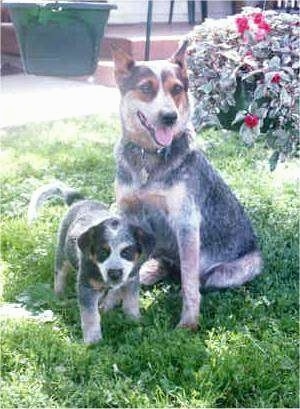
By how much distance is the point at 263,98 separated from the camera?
3979 millimetres

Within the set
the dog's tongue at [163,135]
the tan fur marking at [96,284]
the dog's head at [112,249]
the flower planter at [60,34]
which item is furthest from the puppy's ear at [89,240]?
the flower planter at [60,34]

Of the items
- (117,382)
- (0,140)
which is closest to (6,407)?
(117,382)

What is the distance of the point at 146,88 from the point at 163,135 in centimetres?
22

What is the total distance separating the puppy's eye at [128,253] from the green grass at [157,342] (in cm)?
35

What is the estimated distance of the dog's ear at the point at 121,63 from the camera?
3328 millimetres

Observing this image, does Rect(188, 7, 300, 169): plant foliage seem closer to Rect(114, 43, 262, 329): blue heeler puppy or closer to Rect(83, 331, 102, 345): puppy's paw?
Rect(114, 43, 262, 329): blue heeler puppy

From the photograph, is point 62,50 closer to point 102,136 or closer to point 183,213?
point 183,213

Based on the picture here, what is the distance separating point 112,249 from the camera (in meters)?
3.06

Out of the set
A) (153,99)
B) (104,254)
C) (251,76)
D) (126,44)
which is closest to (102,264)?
(104,254)

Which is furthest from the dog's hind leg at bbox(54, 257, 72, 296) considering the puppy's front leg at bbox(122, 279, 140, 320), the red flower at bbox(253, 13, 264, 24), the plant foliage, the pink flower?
the red flower at bbox(253, 13, 264, 24)

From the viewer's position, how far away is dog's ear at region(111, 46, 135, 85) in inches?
131

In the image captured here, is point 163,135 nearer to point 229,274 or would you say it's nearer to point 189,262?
point 189,262

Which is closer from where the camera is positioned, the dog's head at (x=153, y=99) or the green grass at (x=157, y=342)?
the green grass at (x=157, y=342)

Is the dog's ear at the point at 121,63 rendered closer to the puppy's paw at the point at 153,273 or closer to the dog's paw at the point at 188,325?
the puppy's paw at the point at 153,273
